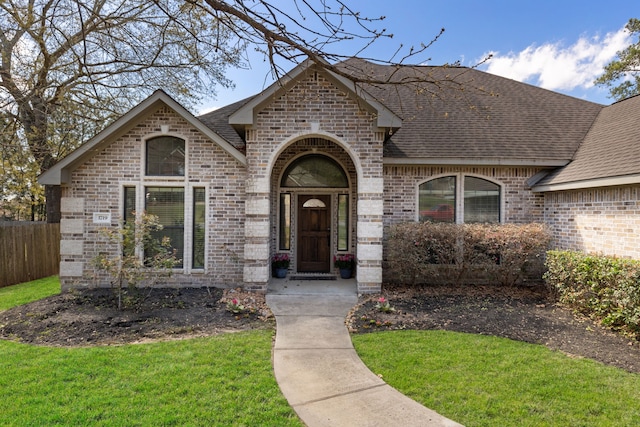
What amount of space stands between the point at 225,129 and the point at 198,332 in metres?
6.74

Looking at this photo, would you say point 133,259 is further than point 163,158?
No

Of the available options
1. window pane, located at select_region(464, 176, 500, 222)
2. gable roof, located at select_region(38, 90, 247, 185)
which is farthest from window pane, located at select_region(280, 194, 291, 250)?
window pane, located at select_region(464, 176, 500, 222)

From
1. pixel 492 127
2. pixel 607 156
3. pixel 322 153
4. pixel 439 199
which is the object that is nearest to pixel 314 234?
pixel 322 153

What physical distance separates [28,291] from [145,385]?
25.3 feet

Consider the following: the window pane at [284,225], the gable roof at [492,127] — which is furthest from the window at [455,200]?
the window pane at [284,225]

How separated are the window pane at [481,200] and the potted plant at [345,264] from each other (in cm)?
322

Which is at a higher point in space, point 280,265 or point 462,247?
point 462,247

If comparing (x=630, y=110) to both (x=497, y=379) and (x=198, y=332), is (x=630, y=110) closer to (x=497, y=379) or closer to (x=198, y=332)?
(x=497, y=379)

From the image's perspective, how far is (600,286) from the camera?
20.4ft

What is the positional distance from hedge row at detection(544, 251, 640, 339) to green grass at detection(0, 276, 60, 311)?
1129 cm

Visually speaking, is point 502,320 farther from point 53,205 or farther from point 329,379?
point 53,205

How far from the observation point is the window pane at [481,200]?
30.0 ft

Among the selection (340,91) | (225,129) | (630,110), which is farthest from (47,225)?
(630,110)

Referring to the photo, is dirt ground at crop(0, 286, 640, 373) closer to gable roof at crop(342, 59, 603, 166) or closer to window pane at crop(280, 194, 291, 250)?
window pane at crop(280, 194, 291, 250)
